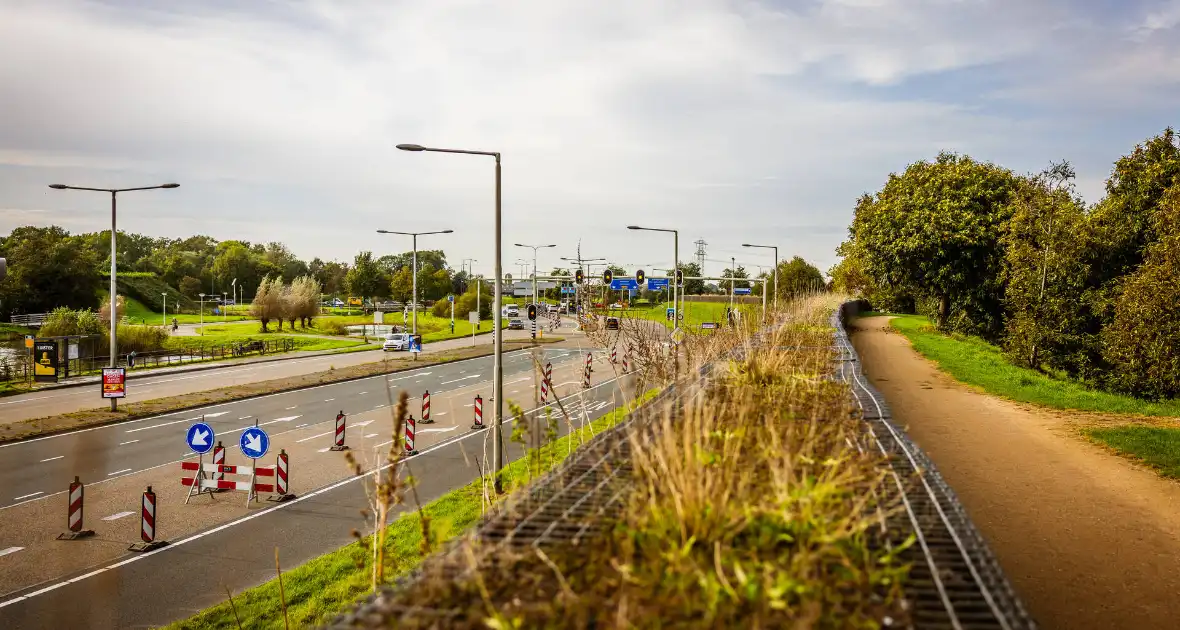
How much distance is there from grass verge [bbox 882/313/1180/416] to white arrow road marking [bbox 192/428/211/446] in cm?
2011

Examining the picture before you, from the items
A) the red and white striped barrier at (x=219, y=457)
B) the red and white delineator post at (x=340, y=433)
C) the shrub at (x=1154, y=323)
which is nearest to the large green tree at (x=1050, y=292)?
the shrub at (x=1154, y=323)

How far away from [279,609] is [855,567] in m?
8.29

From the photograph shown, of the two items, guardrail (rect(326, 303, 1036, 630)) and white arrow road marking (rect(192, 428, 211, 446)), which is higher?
guardrail (rect(326, 303, 1036, 630))

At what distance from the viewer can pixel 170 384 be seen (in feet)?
111

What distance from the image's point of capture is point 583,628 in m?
2.87

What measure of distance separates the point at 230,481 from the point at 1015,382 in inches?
892

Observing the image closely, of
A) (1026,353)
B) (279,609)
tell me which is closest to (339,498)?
(279,609)

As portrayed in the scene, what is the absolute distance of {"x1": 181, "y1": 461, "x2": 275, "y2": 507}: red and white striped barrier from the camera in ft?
48.4

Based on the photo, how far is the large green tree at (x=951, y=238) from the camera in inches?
1522

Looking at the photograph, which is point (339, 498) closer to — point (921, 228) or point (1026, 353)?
point (1026, 353)

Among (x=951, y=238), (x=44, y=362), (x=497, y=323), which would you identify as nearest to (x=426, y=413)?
(x=497, y=323)

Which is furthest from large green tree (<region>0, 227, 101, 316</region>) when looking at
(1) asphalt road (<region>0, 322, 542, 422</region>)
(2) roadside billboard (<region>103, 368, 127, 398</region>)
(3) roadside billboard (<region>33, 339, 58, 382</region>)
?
(2) roadside billboard (<region>103, 368, 127, 398</region>)

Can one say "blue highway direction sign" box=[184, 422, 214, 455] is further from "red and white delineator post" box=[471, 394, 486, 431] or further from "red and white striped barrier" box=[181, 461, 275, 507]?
"red and white delineator post" box=[471, 394, 486, 431]

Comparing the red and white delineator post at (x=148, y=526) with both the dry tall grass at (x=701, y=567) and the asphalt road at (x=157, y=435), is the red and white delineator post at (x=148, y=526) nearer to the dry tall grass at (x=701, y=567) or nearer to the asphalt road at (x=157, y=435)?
the asphalt road at (x=157, y=435)
